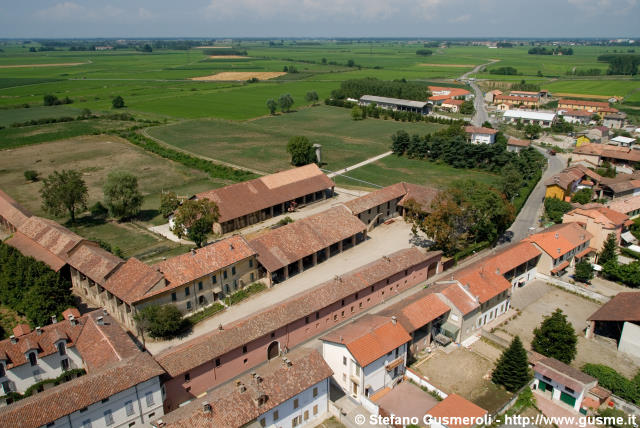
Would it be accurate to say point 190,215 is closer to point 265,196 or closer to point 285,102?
point 265,196

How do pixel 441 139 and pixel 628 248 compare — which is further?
pixel 441 139

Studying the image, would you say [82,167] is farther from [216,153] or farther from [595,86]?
[595,86]

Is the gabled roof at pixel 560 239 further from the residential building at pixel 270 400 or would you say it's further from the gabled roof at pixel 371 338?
the residential building at pixel 270 400

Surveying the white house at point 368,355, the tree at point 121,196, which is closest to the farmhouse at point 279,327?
the white house at point 368,355

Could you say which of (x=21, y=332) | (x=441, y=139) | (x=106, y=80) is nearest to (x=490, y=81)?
(x=441, y=139)

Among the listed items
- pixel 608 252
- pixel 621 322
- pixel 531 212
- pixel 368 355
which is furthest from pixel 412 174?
pixel 368 355

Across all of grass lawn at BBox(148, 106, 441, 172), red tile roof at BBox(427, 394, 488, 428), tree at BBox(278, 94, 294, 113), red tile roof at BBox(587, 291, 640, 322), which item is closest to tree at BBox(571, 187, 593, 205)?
red tile roof at BBox(587, 291, 640, 322)
